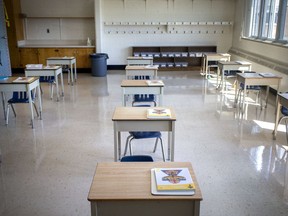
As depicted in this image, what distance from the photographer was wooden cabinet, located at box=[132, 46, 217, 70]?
11430mm

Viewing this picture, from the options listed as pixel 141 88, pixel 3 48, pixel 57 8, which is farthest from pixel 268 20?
pixel 3 48

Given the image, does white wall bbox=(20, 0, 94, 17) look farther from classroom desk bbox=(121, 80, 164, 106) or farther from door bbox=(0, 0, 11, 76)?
classroom desk bbox=(121, 80, 164, 106)

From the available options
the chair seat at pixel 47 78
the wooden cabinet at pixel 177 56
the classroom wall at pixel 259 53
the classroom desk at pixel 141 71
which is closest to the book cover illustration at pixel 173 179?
the classroom desk at pixel 141 71

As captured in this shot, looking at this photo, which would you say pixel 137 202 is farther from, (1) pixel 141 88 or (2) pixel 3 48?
(2) pixel 3 48

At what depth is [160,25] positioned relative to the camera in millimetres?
11516

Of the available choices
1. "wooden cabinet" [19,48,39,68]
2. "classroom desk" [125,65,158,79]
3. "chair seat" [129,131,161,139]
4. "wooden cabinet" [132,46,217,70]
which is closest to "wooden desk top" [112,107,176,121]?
"chair seat" [129,131,161,139]

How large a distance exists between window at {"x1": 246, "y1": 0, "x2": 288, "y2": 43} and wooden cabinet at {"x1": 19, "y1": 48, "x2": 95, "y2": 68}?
221 inches

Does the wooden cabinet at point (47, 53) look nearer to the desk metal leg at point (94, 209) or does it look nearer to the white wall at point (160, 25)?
the white wall at point (160, 25)

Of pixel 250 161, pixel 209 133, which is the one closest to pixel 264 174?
pixel 250 161

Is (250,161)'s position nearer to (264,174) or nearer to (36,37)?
(264,174)

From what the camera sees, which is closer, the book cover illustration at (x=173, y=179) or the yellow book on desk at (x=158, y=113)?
the book cover illustration at (x=173, y=179)

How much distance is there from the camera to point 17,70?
1114 centimetres

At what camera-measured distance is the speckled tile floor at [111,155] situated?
3002mm

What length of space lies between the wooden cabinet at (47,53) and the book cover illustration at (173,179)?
948 centimetres
